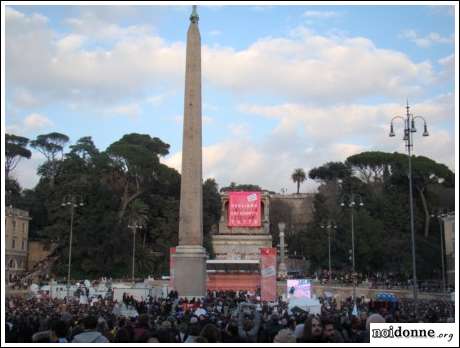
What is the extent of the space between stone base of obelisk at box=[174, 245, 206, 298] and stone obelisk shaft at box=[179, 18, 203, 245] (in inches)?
20.3

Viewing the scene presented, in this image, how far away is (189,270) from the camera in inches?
1065

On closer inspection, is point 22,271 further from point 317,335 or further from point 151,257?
point 317,335

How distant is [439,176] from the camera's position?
235 feet

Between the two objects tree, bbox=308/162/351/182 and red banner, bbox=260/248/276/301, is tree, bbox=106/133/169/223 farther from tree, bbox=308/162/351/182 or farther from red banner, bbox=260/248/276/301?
red banner, bbox=260/248/276/301

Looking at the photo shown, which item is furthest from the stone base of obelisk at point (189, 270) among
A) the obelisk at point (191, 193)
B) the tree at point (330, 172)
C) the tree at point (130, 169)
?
the tree at point (330, 172)

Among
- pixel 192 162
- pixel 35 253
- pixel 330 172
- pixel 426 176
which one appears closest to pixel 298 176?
pixel 330 172

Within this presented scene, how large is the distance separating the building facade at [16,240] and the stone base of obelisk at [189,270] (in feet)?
114

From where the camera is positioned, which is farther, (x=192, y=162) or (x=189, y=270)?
(x=192, y=162)

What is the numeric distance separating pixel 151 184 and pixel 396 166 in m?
34.0

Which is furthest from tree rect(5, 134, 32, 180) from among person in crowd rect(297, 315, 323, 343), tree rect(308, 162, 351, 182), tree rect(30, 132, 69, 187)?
person in crowd rect(297, 315, 323, 343)

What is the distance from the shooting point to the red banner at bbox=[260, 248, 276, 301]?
26562 millimetres

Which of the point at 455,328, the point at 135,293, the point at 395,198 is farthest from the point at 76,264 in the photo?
the point at 455,328

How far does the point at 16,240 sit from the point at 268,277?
40.8m

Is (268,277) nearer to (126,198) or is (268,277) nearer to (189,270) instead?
(189,270)
